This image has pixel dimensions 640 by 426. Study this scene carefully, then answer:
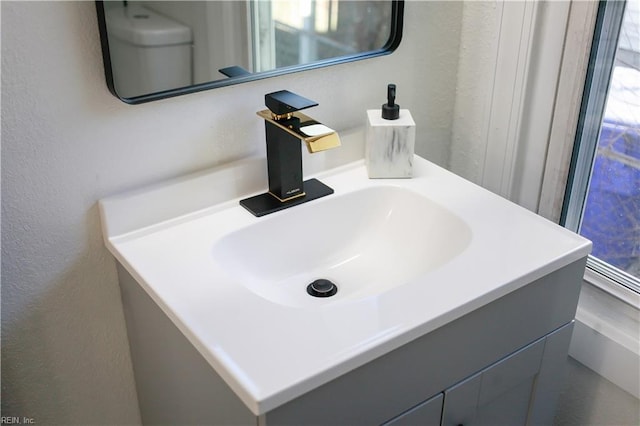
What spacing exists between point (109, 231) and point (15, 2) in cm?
36

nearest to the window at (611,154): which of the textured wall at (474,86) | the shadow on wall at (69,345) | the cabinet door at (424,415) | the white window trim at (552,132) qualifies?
the white window trim at (552,132)

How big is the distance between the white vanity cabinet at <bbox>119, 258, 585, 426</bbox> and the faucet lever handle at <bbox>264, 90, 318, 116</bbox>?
36 cm

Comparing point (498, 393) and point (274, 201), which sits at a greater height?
point (274, 201)

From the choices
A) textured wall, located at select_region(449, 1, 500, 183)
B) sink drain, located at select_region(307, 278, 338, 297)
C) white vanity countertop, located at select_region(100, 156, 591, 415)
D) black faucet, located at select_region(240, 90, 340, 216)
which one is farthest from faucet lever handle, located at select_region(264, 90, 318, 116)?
textured wall, located at select_region(449, 1, 500, 183)

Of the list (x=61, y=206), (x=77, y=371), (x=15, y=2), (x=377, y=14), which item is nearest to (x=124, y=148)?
(x=61, y=206)

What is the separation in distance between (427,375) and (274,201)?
40 centimetres

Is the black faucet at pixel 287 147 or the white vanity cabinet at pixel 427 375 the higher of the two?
the black faucet at pixel 287 147

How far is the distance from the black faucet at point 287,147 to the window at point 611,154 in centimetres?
50

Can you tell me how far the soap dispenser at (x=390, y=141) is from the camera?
3.95ft

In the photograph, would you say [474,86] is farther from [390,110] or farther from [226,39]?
[226,39]

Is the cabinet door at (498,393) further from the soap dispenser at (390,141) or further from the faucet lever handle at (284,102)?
the faucet lever handle at (284,102)

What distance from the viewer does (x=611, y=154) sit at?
4.05 feet

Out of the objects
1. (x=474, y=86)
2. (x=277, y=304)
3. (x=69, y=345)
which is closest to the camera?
(x=277, y=304)

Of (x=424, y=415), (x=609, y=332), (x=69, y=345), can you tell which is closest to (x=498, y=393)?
(x=424, y=415)
